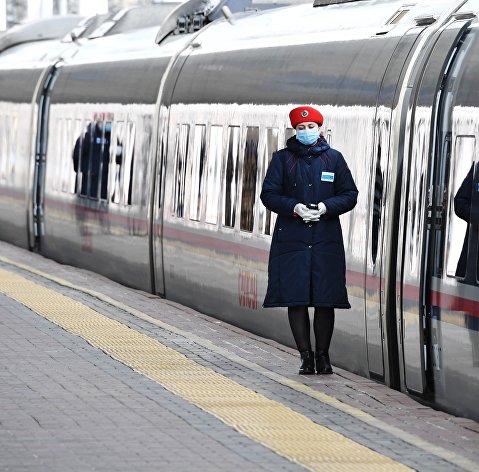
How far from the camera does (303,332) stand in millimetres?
10352

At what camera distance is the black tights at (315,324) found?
405 inches

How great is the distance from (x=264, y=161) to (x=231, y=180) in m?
0.98

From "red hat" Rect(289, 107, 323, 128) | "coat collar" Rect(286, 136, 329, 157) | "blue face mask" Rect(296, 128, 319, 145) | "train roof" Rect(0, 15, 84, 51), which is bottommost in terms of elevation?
"coat collar" Rect(286, 136, 329, 157)

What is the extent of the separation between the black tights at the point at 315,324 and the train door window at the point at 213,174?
13.2ft

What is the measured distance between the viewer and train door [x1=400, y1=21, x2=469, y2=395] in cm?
951

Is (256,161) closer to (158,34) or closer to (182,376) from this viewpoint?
(182,376)

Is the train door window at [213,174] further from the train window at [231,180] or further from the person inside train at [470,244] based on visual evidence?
the person inside train at [470,244]

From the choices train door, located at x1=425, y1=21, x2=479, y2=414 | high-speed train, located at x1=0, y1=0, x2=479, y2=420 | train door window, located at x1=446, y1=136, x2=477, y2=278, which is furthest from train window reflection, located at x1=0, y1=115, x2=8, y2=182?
train door window, located at x1=446, y1=136, x2=477, y2=278

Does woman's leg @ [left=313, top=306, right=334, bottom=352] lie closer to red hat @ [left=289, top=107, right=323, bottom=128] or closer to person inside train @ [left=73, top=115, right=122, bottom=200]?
red hat @ [left=289, top=107, right=323, bottom=128]

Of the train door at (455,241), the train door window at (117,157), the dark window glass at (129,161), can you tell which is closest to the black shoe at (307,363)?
the train door at (455,241)

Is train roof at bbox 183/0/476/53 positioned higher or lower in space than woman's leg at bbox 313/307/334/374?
higher

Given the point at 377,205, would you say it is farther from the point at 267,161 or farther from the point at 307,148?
the point at 267,161

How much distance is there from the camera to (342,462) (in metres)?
7.55

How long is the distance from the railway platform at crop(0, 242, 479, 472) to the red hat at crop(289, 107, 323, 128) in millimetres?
1564
